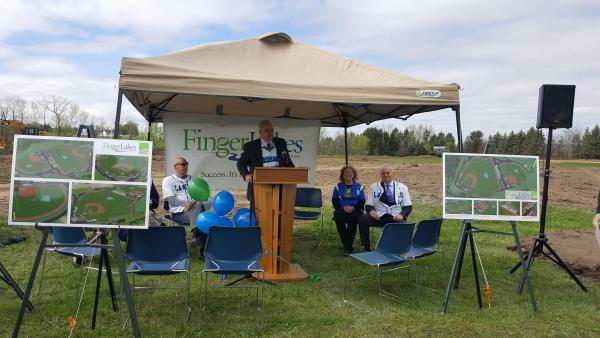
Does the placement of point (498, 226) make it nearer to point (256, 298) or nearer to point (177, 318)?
point (256, 298)

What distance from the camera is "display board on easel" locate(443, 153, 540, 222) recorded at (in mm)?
4258

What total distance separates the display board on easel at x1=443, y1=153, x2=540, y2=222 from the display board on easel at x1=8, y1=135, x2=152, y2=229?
257cm

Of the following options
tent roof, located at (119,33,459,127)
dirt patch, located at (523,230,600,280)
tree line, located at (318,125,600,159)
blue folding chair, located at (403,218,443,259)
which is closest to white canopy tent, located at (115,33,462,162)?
tent roof, located at (119,33,459,127)

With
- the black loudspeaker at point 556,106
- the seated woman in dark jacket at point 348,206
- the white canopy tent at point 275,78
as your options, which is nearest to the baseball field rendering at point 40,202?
the white canopy tent at point 275,78

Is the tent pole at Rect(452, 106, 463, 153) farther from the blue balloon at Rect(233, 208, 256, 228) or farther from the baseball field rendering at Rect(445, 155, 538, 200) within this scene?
the blue balloon at Rect(233, 208, 256, 228)

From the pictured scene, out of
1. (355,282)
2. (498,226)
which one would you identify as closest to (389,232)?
(355,282)

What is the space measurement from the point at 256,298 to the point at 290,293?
1.21 feet

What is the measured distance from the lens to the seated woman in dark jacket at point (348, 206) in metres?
6.41

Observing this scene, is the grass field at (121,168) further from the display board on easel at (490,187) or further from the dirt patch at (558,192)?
the dirt patch at (558,192)

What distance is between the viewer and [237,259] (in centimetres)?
407

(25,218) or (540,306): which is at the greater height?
(25,218)

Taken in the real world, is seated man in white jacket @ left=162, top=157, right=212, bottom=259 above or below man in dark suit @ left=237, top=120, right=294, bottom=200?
below

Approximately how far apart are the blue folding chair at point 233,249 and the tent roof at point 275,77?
4.22 ft

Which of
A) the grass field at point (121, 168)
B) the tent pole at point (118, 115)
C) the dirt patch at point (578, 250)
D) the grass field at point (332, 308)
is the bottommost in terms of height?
the grass field at point (332, 308)
